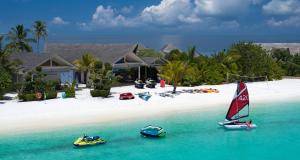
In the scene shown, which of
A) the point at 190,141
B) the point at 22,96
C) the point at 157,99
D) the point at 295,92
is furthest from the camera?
the point at 295,92

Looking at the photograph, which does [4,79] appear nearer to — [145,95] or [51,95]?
[51,95]

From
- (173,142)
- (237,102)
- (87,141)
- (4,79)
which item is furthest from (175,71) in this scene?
(87,141)

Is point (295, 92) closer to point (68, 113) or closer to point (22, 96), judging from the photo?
point (68, 113)

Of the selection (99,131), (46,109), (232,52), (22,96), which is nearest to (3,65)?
(22,96)

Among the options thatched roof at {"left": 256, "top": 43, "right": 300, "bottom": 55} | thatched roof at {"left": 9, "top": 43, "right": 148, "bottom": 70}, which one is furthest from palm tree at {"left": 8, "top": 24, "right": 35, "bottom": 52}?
thatched roof at {"left": 256, "top": 43, "right": 300, "bottom": 55}

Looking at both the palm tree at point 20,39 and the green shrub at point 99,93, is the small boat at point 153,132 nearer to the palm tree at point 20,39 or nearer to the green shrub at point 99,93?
the green shrub at point 99,93

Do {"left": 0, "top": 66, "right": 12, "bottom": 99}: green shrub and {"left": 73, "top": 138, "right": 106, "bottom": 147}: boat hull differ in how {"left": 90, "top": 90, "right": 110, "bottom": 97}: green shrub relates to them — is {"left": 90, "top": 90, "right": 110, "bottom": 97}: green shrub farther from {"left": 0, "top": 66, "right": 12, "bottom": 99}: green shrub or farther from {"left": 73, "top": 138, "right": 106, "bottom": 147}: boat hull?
{"left": 73, "top": 138, "right": 106, "bottom": 147}: boat hull
